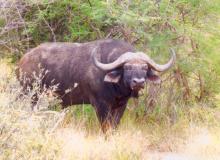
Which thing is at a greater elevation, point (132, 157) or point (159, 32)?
point (159, 32)

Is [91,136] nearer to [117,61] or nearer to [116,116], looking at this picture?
[116,116]

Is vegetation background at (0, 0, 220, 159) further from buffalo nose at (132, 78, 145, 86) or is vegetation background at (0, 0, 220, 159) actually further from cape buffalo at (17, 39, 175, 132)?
buffalo nose at (132, 78, 145, 86)

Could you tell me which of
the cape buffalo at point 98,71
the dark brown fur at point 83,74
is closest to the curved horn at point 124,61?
the cape buffalo at point 98,71

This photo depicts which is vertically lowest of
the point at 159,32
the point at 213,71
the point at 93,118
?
the point at 93,118

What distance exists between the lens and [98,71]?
10133 mm

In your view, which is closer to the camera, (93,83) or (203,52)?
(93,83)

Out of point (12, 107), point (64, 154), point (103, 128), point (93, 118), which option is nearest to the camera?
point (12, 107)

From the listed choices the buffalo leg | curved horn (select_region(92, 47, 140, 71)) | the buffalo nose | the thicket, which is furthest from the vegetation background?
curved horn (select_region(92, 47, 140, 71))

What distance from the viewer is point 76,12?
1179 centimetres

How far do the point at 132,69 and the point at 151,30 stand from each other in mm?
2086

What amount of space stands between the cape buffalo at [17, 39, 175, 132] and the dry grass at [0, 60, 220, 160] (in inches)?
17.2

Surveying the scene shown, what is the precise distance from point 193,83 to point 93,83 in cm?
267

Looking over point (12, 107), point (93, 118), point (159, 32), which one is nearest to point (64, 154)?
point (12, 107)

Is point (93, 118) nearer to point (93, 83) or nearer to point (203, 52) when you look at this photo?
Result: point (93, 83)
